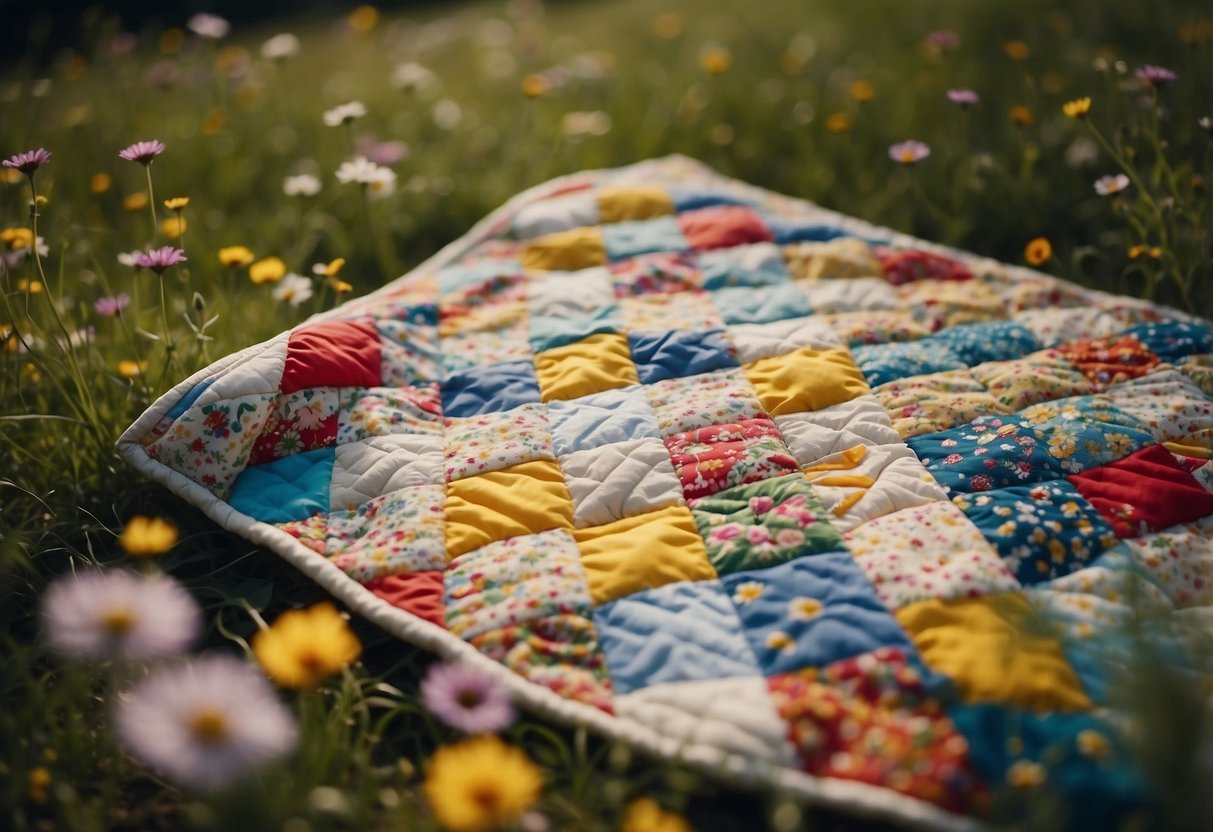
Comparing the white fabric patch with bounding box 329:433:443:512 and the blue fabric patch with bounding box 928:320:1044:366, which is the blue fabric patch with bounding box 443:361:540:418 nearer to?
the white fabric patch with bounding box 329:433:443:512

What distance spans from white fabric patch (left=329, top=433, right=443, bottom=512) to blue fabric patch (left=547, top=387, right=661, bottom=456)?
0.22 metres

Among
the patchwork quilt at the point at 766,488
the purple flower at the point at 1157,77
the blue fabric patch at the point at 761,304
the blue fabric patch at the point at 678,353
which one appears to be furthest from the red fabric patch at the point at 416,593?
the purple flower at the point at 1157,77

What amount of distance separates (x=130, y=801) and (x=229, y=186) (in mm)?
2063

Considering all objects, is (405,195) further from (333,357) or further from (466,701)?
(466,701)

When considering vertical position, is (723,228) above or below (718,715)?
above

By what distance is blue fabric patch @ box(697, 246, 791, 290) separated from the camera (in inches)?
79.5

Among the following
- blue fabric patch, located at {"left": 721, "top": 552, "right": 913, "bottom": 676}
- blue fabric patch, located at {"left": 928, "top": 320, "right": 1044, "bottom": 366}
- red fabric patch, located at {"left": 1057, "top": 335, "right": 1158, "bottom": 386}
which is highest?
red fabric patch, located at {"left": 1057, "top": 335, "right": 1158, "bottom": 386}

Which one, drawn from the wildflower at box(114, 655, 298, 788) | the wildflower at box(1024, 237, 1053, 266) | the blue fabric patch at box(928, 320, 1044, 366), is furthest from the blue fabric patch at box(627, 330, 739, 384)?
the wildflower at box(114, 655, 298, 788)

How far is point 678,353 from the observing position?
1812 mm

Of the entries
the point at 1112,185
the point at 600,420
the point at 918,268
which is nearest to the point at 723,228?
the point at 918,268

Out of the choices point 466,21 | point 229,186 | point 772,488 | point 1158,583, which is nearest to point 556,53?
point 466,21

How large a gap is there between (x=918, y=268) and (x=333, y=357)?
49.2 inches

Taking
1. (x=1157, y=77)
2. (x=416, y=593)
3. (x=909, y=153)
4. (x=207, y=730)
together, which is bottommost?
(x=416, y=593)

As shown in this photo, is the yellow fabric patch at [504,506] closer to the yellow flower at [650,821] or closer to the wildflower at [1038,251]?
the yellow flower at [650,821]
